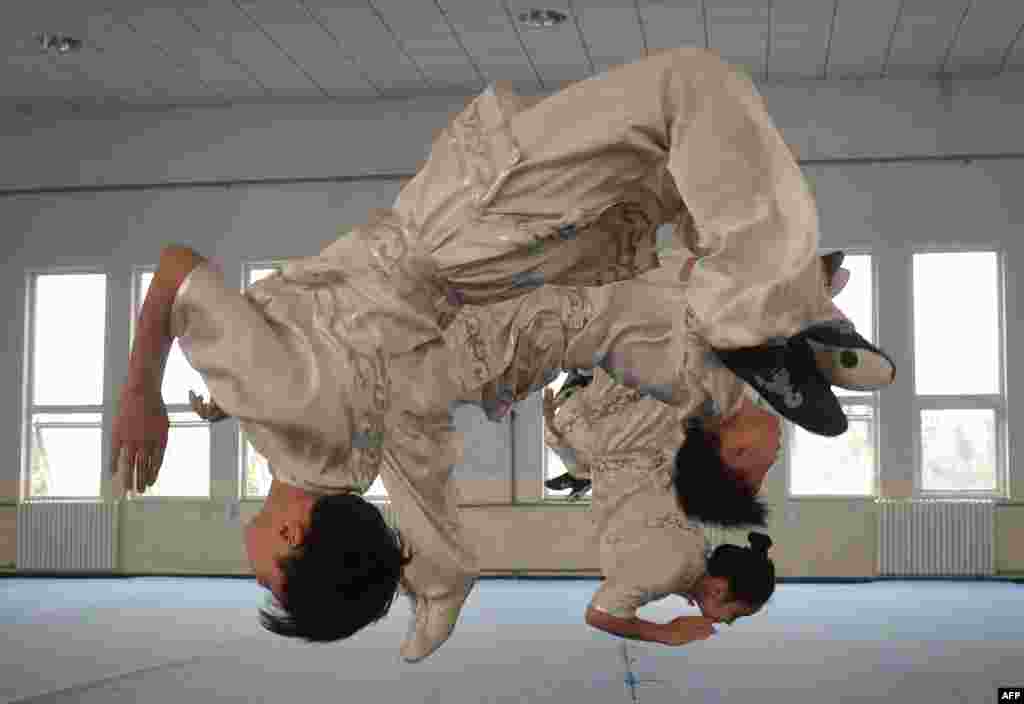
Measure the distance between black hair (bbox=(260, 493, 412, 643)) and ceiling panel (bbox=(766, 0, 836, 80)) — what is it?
23.7ft

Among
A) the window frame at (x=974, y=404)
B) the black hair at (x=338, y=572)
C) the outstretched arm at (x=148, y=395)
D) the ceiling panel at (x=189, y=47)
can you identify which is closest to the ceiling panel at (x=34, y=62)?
the ceiling panel at (x=189, y=47)

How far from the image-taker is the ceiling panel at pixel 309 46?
9125mm

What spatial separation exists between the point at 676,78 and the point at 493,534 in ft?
29.4

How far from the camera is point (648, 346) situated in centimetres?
327

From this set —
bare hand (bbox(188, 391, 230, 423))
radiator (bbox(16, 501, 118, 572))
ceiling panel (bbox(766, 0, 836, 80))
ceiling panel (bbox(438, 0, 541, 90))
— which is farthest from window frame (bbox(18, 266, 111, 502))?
bare hand (bbox(188, 391, 230, 423))

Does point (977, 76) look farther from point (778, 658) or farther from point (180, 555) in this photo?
point (180, 555)

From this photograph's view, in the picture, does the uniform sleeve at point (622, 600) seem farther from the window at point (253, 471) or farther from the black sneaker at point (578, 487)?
the window at point (253, 471)

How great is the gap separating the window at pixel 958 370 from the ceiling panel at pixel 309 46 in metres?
5.05

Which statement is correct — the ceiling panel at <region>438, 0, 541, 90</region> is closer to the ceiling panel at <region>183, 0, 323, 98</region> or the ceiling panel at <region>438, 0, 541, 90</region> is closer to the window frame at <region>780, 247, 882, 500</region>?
the ceiling panel at <region>183, 0, 323, 98</region>

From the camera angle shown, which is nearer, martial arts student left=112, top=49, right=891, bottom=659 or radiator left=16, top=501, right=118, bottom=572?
martial arts student left=112, top=49, right=891, bottom=659

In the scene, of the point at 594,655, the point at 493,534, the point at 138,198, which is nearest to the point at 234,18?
the point at 138,198

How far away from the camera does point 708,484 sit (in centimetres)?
272

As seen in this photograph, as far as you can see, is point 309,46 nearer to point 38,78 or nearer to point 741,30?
point 38,78

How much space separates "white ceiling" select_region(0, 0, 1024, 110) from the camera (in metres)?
9.07
